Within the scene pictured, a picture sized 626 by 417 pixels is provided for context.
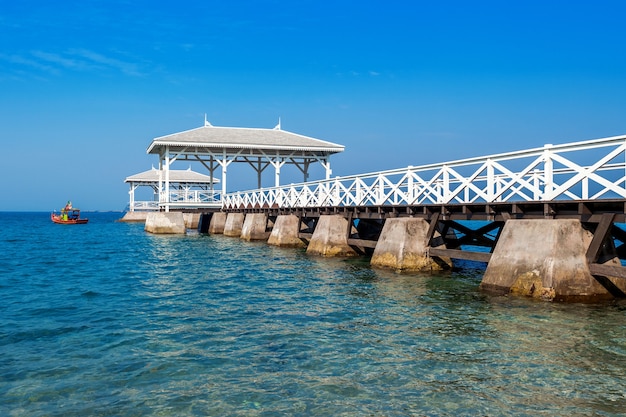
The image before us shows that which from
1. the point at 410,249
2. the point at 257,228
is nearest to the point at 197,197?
the point at 257,228

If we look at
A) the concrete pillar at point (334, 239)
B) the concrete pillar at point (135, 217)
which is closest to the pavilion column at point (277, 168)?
the concrete pillar at point (334, 239)

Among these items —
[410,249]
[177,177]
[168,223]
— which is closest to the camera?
[410,249]

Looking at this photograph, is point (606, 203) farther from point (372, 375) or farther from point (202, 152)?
point (202, 152)

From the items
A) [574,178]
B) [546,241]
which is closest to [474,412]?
[546,241]

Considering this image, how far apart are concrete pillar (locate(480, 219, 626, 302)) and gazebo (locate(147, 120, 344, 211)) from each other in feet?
86.9

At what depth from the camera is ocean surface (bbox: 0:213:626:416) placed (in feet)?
18.5

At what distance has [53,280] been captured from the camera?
613 inches

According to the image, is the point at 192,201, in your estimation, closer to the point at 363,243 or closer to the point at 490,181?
the point at 363,243

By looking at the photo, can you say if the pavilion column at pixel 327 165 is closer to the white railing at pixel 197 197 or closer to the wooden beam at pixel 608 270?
the white railing at pixel 197 197

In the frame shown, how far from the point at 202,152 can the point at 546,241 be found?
29712 mm

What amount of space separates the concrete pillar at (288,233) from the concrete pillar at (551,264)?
15.2 m

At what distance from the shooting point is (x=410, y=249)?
15.6 metres

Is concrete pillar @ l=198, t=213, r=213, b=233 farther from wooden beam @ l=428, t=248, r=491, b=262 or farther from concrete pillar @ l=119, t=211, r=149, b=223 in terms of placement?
wooden beam @ l=428, t=248, r=491, b=262

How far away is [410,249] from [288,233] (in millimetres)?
11024
